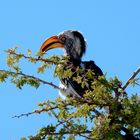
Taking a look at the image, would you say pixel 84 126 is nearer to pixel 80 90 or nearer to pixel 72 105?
pixel 72 105

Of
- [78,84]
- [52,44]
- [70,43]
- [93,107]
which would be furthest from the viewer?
[70,43]

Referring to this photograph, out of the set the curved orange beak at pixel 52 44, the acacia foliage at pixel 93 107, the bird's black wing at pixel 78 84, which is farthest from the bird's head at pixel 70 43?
the acacia foliage at pixel 93 107

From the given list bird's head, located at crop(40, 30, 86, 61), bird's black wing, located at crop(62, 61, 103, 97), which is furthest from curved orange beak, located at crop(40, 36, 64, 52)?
bird's black wing, located at crop(62, 61, 103, 97)

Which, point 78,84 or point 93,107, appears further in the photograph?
point 78,84

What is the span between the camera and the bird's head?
11562 millimetres

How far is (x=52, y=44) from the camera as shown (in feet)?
38.1

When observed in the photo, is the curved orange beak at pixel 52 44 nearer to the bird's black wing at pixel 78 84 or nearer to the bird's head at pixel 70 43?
the bird's head at pixel 70 43

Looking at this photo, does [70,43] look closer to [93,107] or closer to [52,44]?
[52,44]

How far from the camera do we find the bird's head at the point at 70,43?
11.6m

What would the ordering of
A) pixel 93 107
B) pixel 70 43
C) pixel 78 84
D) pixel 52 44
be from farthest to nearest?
pixel 70 43
pixel 52 44
pixel 78 84
pixel 93 107

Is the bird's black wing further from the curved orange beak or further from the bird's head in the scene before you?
the bird's head

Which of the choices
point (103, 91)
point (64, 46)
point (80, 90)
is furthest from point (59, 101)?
point (64, 46)

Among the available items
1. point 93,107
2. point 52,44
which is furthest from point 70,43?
point 93,107

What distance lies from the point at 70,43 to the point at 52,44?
1.38 feet
